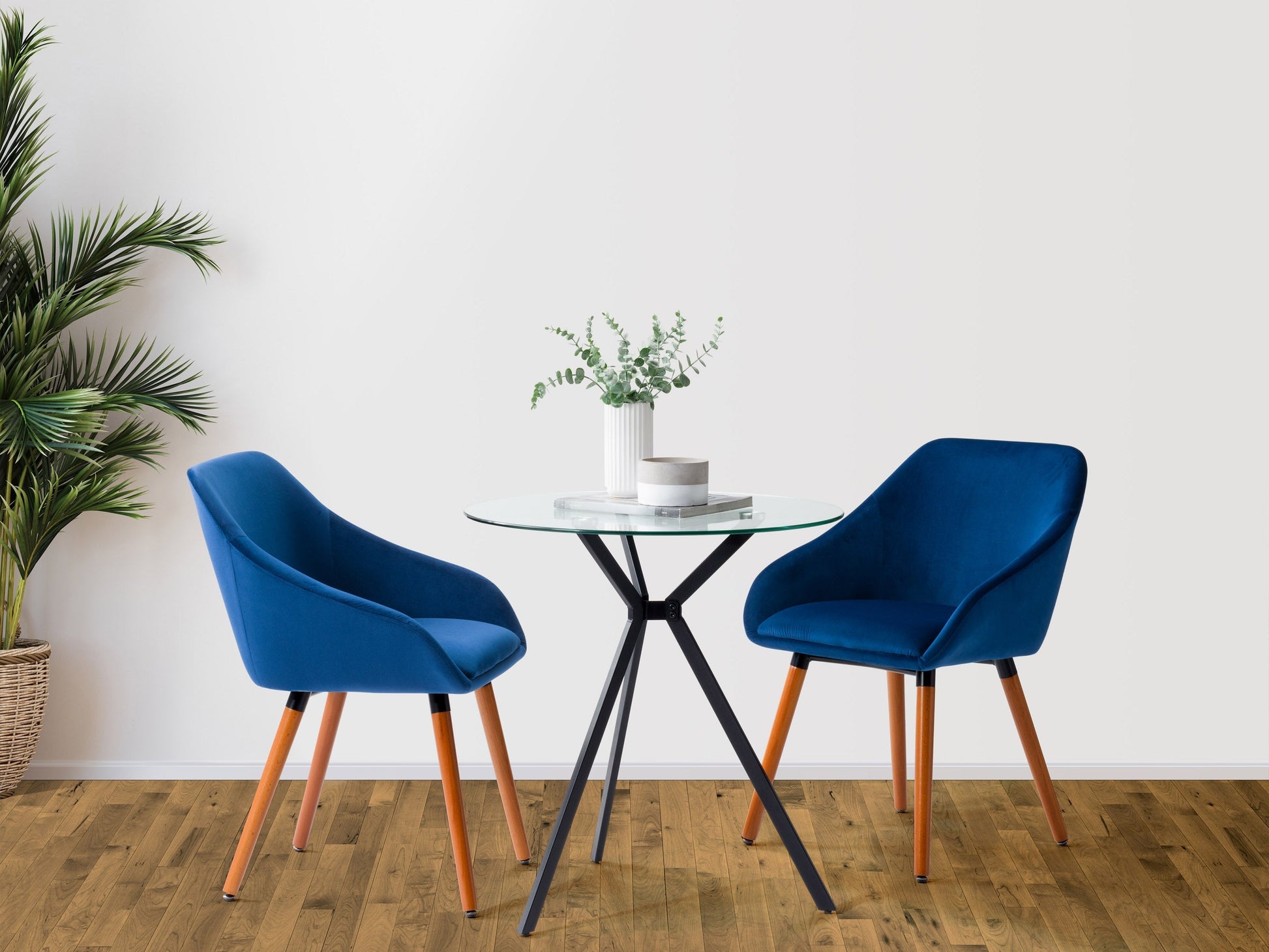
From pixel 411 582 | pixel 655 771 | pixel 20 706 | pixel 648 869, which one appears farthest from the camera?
pixel 655 771

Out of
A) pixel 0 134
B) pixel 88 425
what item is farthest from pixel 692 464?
pixel 0 134

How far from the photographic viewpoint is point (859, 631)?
2812 millimetres

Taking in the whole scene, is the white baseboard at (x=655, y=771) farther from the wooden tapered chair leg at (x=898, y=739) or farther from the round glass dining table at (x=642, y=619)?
the round glass dining table at (x=642, y=619)

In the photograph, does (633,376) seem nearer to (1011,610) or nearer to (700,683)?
(700,683)

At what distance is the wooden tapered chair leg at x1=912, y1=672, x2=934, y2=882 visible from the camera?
281 cm

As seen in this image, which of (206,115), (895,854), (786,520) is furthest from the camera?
(206,115)

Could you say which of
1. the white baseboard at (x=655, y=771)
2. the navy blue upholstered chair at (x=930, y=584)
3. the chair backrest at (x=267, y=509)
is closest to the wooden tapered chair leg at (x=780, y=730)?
the navy blue upholstered chair at (x=930, y=584)

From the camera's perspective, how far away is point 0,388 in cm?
304

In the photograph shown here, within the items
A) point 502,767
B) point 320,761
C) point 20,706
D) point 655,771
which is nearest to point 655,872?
point 502,767

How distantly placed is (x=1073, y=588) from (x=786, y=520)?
50.9 inches

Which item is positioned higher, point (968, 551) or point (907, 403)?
point (907, 403)

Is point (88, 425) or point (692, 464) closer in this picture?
point (692, 464)

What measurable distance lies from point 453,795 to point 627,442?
0.82 m

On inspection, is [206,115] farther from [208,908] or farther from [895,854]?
[895,854]
